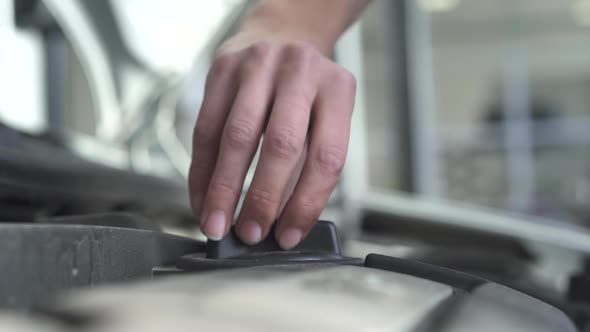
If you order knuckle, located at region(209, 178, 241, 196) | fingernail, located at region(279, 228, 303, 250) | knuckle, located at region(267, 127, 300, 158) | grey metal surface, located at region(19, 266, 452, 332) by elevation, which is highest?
knuckle, located at region(267, 127, 300, 158)

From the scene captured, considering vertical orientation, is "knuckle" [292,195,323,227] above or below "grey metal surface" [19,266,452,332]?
below

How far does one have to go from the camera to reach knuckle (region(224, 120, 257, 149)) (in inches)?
17.9

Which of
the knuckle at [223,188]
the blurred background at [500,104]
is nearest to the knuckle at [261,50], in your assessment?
the knuckle at [223,188]

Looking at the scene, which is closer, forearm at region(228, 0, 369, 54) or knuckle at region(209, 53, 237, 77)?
knuckle at region(209, 53, 237, 77)

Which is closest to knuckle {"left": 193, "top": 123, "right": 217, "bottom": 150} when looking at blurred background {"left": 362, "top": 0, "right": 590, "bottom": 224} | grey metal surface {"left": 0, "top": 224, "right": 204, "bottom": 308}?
grey metal surface {"left": 0, "top": 224, "right": 204, "bottom": 308}

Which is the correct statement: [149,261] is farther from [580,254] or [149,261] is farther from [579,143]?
[579,143]

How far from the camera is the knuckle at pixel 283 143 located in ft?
1.44

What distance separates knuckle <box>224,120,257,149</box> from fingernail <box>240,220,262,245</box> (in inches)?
3.4

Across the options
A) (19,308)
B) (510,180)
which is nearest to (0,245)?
(19,308)

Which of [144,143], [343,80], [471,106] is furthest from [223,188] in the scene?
[471,106]

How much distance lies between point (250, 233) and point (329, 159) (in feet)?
0.42

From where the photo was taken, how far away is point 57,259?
0.63 ft

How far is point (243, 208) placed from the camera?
0.41 meters

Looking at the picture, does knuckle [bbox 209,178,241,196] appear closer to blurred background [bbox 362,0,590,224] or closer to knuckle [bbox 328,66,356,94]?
knuckle [bbox 328,66,356,94]
